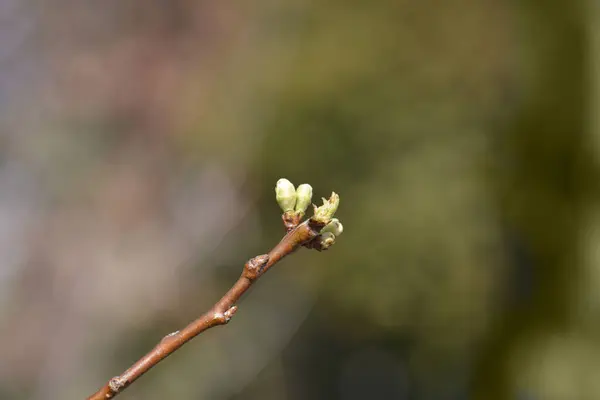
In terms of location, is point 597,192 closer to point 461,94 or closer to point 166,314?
point 461,94

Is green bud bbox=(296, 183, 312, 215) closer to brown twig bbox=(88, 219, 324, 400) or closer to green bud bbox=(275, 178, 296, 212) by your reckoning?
green bud bbox=(275, 178, 296, 212)

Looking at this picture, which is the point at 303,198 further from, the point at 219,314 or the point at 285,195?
the point at 219,314

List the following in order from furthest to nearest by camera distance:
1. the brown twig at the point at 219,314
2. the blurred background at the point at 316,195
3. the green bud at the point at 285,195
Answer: the blurred background at the point at 316,195 < the green bud at the point at 285,195 < the brown twig at the point at 219,314

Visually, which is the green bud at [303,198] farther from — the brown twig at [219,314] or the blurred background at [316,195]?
the blurred background at [316,195]

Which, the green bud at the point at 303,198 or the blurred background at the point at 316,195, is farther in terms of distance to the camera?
the blurred background at the point at 316,195

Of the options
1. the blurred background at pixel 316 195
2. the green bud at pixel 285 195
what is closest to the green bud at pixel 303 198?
the green bud at pixel 285 195

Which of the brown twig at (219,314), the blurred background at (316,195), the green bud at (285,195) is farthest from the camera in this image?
the blurred background at (316,195)

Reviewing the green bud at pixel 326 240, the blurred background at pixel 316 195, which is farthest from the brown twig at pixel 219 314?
the blurred background at pixel 316 195

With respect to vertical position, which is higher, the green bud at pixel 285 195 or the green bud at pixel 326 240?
the green bud at pixel 285 195

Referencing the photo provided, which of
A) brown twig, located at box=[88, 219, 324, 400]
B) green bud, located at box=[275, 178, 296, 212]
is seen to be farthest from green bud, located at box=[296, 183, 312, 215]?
brown twig, located at box=[88, 219, 324, 400]

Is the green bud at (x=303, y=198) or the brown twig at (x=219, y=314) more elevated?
the green bud at (x=303, y=198)
